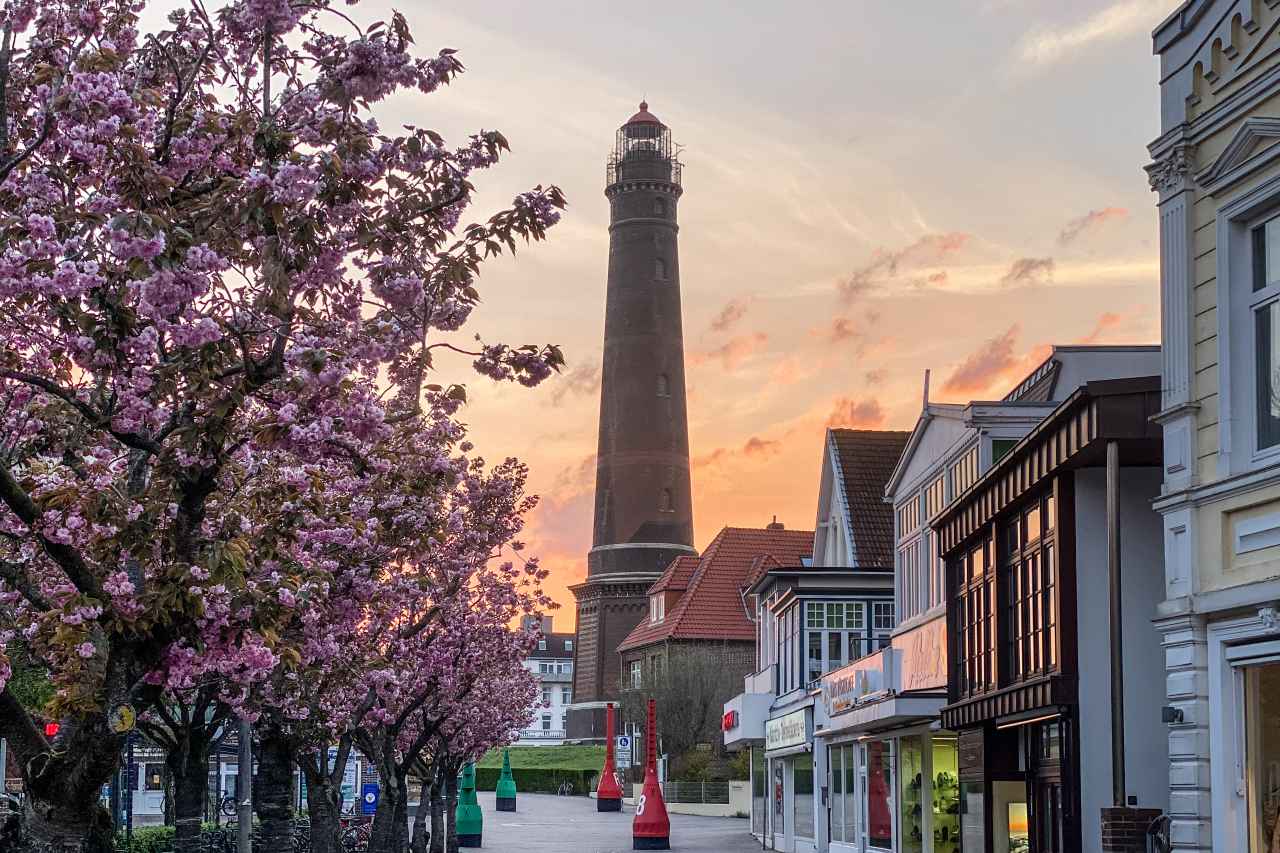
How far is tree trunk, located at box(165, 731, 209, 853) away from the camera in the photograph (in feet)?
77.3

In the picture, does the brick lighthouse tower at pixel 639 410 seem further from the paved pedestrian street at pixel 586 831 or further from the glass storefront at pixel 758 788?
the glass storefront at pixel 758 788

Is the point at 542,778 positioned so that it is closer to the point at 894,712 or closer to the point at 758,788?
the point at 758,788

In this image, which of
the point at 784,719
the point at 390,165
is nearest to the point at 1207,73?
the point at 390,165

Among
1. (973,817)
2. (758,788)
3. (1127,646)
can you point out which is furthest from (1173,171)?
(758,788)

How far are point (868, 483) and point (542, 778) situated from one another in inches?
2717

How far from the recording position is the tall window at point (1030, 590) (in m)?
21.3

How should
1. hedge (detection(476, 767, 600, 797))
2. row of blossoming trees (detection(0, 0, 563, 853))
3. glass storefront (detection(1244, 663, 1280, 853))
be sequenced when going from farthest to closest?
hedge (detection(476, 767, 600, 797))
glass storefront (detection(1244, 663, 1280, 853))
row of blossoming trees (detection(0, 0, 563, 853))

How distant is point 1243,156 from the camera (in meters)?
13.8

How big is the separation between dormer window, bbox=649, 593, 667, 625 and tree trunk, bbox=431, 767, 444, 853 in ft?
157

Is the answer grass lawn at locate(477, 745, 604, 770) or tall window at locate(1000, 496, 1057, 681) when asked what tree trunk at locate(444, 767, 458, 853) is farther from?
grass lawn at locate(477, 745, 604, 770)

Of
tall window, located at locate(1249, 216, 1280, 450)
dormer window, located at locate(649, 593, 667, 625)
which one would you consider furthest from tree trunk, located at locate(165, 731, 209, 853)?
dormer window, located at locate(649, 593, 667, 625)

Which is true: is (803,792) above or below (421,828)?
above

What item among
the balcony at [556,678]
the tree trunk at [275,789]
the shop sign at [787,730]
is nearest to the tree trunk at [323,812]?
the tree trunk at [275,789]

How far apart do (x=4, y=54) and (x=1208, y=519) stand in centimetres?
937
